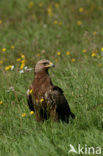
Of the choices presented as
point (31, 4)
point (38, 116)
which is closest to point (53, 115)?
point (38, 116)

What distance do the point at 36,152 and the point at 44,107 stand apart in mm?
1163

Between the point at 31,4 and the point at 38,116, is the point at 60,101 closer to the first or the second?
the point at 38,116

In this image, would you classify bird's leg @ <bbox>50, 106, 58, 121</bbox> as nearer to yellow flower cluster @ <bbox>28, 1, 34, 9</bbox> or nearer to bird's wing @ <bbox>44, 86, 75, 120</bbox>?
bird's wing @ <bbox>44, 86, 75, 120</bbox>

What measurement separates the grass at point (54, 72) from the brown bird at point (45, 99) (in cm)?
16

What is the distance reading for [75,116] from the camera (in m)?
5.12

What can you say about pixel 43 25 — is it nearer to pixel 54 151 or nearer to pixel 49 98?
pixel 49 98

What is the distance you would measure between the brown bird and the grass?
16 cm

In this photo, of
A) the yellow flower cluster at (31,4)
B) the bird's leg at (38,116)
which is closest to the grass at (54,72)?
the yellow flower cluster at (31,4)

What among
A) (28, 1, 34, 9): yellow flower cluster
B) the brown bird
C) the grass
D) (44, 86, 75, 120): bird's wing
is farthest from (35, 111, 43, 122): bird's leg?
(28, 1, 34, 9): yellow flower cluster

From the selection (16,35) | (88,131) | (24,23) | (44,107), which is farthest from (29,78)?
(24,23)

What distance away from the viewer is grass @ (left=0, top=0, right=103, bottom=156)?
14.2ft

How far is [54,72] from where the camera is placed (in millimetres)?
6789

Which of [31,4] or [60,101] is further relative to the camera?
[31,4]

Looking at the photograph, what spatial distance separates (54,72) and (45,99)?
1.81 meters
